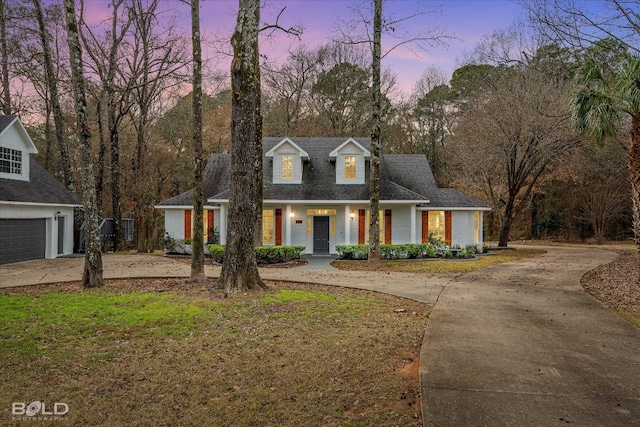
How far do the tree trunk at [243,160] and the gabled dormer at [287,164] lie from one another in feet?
38.5

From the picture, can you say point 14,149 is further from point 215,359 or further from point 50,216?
point 215,359

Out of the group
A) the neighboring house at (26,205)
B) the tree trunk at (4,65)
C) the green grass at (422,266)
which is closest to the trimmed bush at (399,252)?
the green grass at (422,266)

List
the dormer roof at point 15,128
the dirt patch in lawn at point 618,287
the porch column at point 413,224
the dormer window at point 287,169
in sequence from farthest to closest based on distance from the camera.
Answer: the dormer window at point 287,169 → the porch column at point 413,224 → the dormer roof at point 15,128 → the dirt patch in lawn at point 618,287

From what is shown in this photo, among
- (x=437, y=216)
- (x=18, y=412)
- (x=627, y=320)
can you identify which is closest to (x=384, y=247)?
(x=437, y=216)

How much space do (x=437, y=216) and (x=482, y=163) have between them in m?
5.64

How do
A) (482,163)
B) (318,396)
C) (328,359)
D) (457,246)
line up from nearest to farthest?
1. (318,396)
2. (328,359)
3. (457,246)
4. (482,163)

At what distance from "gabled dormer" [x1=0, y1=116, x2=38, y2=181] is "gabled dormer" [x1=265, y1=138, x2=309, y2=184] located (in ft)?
37.0

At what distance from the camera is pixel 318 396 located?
4156 millimetres

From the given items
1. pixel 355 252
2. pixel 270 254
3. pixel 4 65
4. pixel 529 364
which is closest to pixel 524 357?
pixel 529 364

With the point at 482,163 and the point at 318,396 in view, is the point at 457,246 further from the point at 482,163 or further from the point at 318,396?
the point at 318,396

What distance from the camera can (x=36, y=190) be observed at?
18.8m

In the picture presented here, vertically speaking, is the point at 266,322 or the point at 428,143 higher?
the point at 428,143

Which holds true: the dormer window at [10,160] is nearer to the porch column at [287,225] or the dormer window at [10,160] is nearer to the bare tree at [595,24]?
the porch column at [287,225]

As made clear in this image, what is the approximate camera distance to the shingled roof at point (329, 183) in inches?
808
